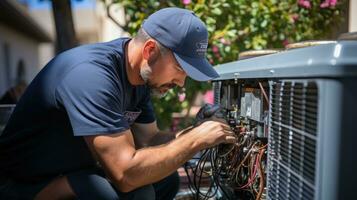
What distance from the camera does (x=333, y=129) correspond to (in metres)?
1.27

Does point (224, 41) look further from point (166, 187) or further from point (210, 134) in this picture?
point (210, 134)

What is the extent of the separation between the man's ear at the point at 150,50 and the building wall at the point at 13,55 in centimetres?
949

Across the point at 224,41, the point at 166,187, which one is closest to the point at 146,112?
the point at 166,187

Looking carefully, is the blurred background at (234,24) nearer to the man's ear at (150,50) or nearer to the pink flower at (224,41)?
the pink flower at (224,41)

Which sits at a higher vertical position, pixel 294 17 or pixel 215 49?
pixel 294 17

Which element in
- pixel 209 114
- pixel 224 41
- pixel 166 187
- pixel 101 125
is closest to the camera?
pixel 101 125

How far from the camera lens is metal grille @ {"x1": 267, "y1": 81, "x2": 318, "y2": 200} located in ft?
4.48

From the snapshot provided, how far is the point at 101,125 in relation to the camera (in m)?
1.81

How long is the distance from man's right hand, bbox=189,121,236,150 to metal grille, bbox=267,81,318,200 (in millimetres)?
245

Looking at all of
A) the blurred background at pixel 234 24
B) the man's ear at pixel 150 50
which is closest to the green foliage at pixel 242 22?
the blurred background at pixel 234 24

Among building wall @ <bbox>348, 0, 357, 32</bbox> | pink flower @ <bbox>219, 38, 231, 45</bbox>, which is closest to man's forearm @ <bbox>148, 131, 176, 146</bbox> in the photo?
pink flower @ <bbox>219, 38, 231, 45</bbox>

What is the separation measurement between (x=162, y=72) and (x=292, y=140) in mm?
753

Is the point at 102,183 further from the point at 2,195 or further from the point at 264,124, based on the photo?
the point at 264,124

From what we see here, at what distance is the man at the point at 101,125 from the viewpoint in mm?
1852
